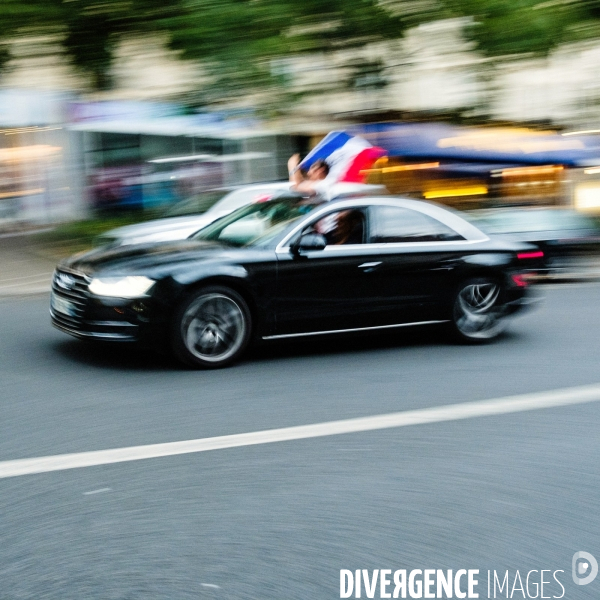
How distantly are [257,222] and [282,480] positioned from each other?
3.55 m

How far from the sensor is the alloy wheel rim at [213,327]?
7.29 m

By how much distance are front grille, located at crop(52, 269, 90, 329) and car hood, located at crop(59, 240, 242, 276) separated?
0.22 ft

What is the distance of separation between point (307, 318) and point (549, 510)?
348cm

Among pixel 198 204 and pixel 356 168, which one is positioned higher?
pixel 356 168

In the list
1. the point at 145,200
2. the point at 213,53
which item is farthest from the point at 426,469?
the point at 145,200

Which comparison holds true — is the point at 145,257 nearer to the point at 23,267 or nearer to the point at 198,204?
the point at 198,204


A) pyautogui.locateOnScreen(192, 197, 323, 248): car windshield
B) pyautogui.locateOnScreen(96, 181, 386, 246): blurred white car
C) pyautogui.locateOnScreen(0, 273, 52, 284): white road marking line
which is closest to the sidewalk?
pyautogui.locateOnScreen(0, 273, 52, 284): white road marking line

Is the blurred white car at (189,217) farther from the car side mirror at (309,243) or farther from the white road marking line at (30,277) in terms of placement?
the car side mirror at (309,243)

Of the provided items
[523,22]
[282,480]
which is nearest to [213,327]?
[282,480]

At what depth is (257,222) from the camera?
8.05 m

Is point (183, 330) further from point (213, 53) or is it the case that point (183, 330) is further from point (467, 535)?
point (213, 53)

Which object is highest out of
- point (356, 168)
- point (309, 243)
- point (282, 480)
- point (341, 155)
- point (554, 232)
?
point (341, 155)

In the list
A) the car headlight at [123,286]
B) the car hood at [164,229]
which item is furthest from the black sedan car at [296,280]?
the car hood at [164,229]

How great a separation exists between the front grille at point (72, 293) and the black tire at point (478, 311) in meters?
3.13
